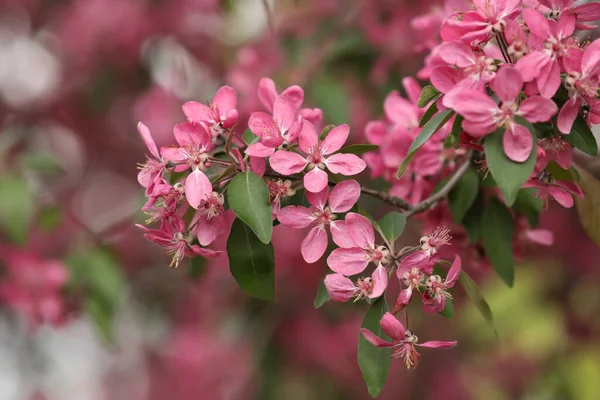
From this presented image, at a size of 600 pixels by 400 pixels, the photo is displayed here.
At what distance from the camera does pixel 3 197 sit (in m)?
1.24

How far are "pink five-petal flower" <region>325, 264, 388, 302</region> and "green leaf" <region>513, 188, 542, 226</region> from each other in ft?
0.98

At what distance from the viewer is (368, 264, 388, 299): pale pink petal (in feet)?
2.06

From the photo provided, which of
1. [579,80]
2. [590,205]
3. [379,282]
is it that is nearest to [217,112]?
[379,282]

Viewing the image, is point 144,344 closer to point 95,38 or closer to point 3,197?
point 95,38

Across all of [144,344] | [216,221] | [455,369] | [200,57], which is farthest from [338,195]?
[144,344]

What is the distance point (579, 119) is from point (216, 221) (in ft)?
1.19

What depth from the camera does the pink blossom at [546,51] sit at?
23.6 inches

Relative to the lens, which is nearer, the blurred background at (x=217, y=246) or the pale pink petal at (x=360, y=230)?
the pale pink petal at (x=360, y=230)

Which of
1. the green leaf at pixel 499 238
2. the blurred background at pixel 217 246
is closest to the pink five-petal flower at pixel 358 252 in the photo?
the green leaf at pixel 499 238

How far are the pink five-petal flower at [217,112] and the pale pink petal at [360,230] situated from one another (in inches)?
6.2

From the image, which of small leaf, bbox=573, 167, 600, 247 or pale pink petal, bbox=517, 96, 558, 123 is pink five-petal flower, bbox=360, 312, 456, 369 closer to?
pale pink petal, bbox=517, 96, 558, 123

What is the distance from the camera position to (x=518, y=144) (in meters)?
0.60

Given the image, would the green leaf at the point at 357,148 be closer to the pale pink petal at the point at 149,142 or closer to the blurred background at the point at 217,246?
the pale pink petal at the point at 149,142

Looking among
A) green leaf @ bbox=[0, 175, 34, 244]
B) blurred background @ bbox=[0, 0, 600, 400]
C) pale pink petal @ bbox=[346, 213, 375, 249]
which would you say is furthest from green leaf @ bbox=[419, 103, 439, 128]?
green leaf @ bbox=[0, 175, 34, 244]
